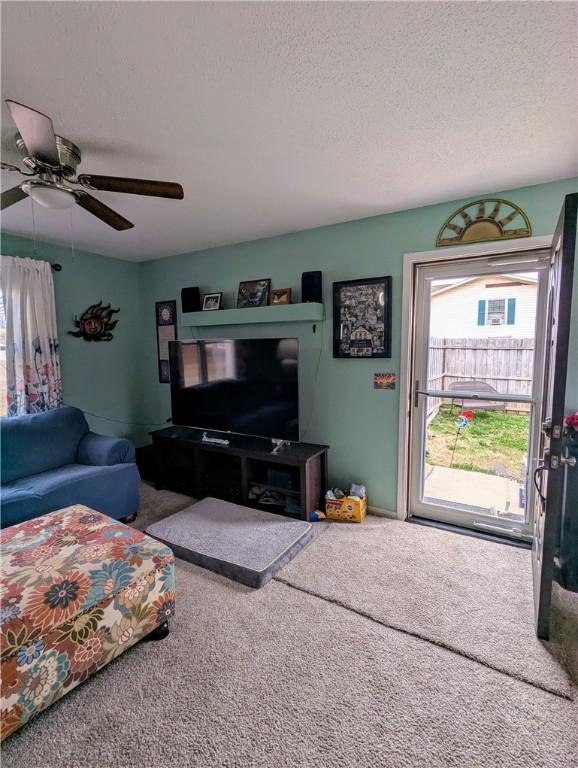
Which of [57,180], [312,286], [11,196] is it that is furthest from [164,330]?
[57,180]

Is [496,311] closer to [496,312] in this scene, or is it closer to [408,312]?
[496,312]

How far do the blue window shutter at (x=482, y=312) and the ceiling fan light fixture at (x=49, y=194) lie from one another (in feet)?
8.47

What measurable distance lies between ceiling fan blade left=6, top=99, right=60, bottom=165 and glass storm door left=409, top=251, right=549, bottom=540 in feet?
7.60

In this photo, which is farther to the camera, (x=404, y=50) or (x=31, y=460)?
(x=31, y=460)

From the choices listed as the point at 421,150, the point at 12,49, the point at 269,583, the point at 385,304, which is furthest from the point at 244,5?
the point at 269,583

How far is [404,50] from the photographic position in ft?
3.89

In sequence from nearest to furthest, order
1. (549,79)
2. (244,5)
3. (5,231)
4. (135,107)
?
(244,5)
(549,79)
(135,107)
(5,231)

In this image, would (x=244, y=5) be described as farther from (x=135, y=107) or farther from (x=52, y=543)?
(x=52, y=543)

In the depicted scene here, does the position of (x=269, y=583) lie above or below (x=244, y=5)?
below

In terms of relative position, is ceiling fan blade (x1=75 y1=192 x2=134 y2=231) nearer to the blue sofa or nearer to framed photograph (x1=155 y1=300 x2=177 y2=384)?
the blue sofa

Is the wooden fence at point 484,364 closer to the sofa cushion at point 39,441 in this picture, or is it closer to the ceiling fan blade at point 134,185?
the ceiling fan blade at point 134,185

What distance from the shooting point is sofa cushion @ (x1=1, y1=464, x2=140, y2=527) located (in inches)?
87.8

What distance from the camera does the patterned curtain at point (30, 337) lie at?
3.00m

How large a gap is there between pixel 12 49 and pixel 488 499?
11.6 feet
